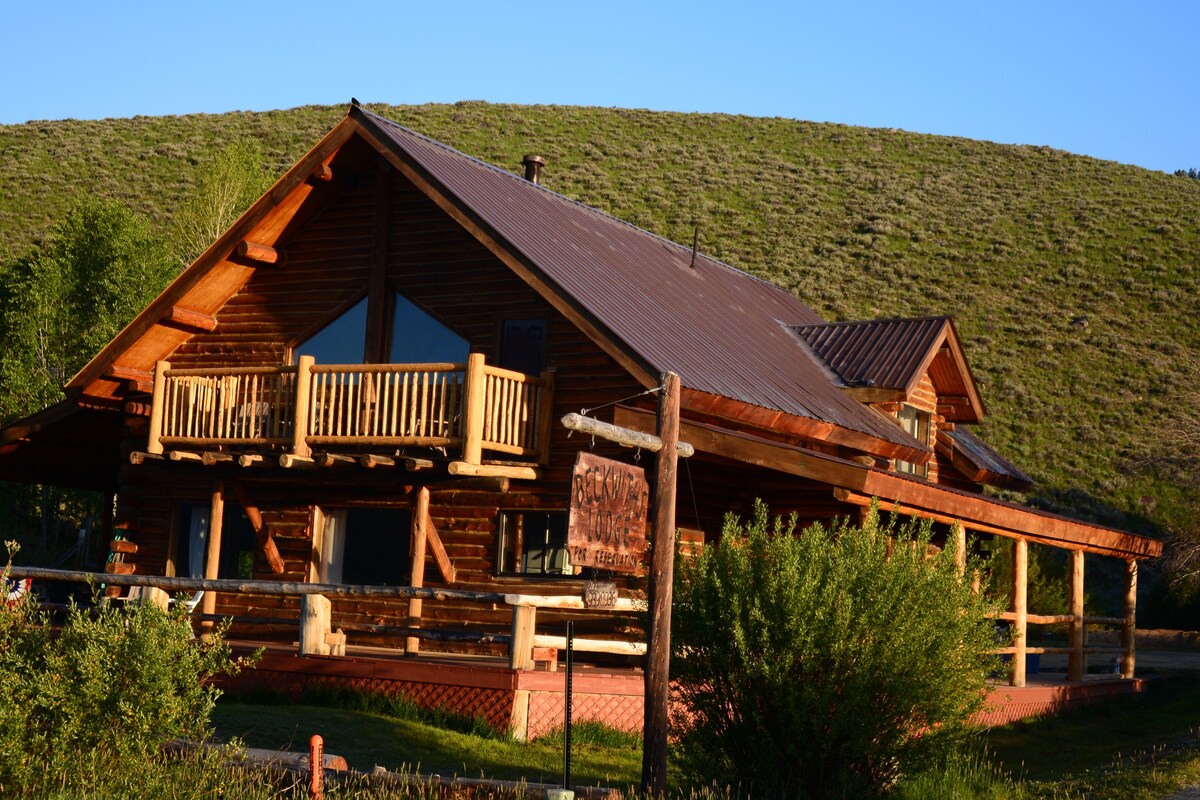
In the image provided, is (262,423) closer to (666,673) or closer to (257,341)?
(257,341)

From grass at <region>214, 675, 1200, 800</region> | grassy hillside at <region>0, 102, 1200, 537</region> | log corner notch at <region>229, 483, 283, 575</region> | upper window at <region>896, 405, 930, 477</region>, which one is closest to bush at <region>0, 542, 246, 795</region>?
grass at <region>214, 675, 1200, 800</region>

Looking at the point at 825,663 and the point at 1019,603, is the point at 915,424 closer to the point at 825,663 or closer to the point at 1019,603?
the point at 1019,603

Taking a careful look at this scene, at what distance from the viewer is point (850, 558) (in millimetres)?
11352

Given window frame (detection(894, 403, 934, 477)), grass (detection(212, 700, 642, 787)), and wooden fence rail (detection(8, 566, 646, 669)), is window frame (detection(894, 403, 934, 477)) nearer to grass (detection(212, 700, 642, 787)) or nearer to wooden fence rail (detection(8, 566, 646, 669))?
wooden fence rail (detection(8, 566, 646, 669))

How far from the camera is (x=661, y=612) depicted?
1096cm

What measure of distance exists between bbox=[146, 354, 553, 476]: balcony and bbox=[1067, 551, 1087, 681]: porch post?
369 inches

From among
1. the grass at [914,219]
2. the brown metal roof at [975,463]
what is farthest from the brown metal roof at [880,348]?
the grass at [914,219]

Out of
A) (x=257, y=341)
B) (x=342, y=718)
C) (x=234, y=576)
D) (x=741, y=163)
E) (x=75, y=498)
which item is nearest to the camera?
(x=342, y=718)

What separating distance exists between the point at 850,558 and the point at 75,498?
2920 centimetres

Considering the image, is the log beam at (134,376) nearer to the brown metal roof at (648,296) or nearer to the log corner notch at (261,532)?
the log corner notch at (261,532)

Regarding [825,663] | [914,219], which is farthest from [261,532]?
[914,219]

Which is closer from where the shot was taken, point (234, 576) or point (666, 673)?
point (666, 673)

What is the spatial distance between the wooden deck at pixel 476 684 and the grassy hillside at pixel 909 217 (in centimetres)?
3195

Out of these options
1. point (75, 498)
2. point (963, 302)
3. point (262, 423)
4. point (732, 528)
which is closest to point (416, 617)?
point (262, 423)
